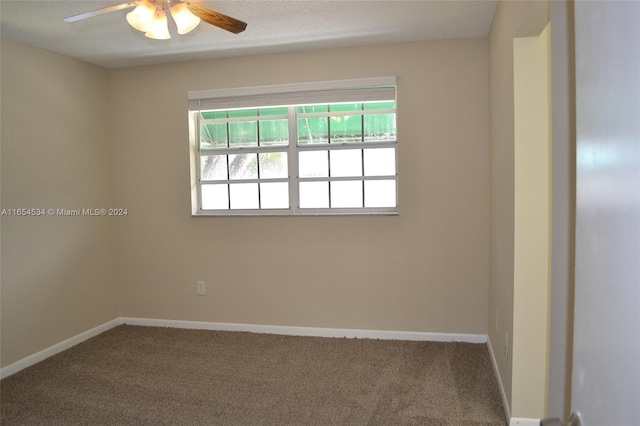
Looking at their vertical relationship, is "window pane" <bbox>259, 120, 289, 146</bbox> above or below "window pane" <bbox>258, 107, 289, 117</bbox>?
below

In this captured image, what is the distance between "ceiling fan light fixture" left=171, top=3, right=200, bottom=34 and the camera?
86.4 inches

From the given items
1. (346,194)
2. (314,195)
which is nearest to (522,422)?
(346,194)

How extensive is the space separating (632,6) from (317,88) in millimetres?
3198

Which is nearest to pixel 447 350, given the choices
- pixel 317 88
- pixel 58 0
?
pixel 317 88

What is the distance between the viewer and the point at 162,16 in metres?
2.25

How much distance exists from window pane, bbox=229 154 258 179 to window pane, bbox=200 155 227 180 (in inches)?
2.7

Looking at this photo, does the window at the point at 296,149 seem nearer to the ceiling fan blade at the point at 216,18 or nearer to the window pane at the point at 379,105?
the window pane at the point at 379,105

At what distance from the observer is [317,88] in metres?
3.62

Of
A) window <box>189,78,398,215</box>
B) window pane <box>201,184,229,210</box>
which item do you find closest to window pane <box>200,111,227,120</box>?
window <box>189,78,398,215</box>

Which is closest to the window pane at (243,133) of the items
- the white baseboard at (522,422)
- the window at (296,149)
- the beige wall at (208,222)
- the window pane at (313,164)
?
the window at (296,149)

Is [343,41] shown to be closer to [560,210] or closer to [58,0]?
[58,0]

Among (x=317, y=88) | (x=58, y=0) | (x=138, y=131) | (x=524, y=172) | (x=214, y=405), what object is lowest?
(x=214, y=405)

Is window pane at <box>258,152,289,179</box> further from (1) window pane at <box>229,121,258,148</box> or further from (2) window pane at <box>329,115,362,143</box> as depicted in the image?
(2) window pane at <box>329,115,362,143</box>

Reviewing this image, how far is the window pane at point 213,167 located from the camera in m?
3.98
